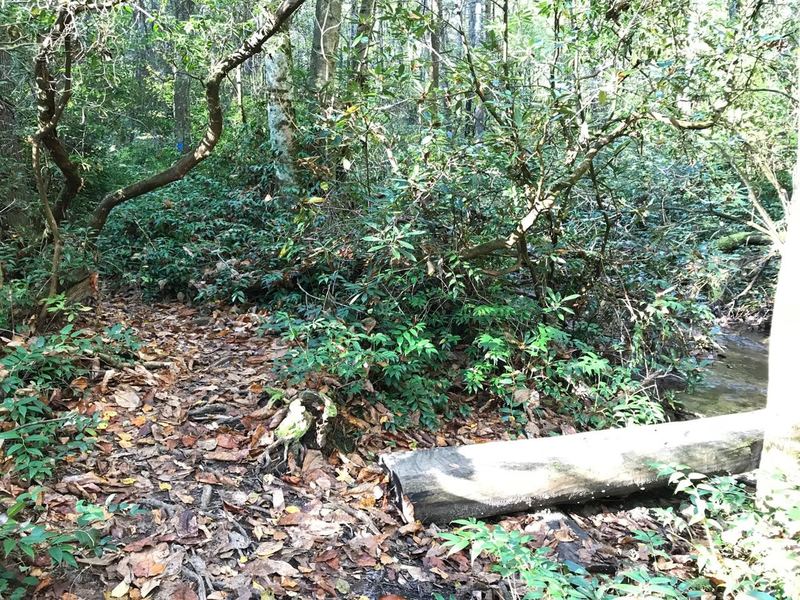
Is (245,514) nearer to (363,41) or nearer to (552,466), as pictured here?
(552,466)

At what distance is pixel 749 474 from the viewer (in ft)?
15.3

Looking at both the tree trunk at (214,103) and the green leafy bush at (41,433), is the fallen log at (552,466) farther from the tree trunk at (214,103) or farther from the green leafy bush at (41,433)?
the tree trunk at (214,103)

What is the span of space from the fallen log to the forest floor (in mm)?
172

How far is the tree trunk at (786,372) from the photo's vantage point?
3205mm

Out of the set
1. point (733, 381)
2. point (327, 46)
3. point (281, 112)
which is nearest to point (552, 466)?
point (733, 381)

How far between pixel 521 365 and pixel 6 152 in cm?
615

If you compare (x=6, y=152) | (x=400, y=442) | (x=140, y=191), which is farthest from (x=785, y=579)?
(x=6, y=152)

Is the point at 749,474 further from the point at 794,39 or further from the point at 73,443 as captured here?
the point at 73,443

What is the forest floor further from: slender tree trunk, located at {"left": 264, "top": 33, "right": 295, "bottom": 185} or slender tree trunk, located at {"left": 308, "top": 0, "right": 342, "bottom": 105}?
slender tree trunk, located at {"left": 308, "top": 0, "right": 342, "bottom": 105}

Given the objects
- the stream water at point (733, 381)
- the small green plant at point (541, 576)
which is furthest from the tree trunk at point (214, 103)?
the stream water at point (733, 381)

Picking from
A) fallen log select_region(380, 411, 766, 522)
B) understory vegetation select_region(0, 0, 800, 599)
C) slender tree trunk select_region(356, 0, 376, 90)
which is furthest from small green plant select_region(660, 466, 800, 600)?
slender tree trunk select_region(356, 0, 376, 90)

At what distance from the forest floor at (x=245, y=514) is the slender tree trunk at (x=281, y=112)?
370 centimetres

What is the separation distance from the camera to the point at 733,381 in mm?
7301

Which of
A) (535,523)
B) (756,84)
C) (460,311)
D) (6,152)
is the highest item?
(756,84)
